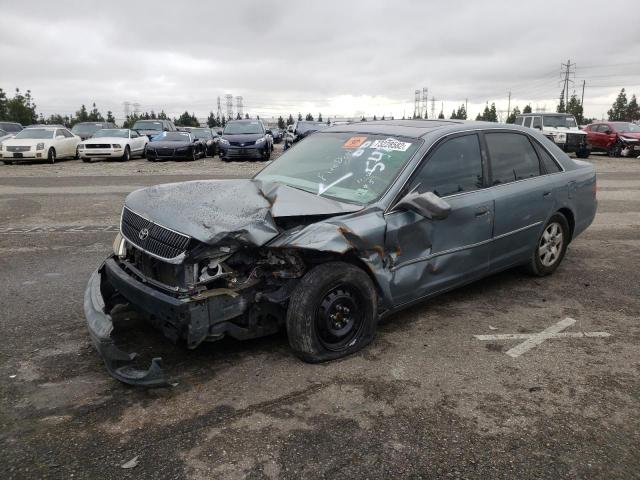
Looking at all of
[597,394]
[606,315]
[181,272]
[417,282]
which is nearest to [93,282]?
[181,272]

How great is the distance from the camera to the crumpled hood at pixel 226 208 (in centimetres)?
318

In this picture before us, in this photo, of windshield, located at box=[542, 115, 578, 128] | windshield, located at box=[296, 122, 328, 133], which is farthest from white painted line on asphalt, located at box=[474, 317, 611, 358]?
windshield, located at box=[296, 122, 328, 133]

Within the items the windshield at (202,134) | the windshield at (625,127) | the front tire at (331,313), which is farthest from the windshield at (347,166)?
the windshield at (625,127)

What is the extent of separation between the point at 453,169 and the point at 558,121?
2181 cm

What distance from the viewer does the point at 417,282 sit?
390 centimetres

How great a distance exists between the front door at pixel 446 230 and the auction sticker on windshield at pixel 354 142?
62 centimetres

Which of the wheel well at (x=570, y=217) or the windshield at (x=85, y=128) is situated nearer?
the wheel well at (x=570, y=217)

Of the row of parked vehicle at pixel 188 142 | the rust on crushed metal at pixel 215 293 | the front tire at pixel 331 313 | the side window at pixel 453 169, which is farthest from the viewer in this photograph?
the row of parked vehicle at pixel 188 142

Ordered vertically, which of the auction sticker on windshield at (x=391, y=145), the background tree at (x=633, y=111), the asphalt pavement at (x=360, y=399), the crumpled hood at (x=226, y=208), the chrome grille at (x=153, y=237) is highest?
the background tree at (x=633, y=111)

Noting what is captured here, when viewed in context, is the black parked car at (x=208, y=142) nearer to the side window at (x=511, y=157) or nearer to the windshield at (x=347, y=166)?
the windshield at (x=347, y=166)

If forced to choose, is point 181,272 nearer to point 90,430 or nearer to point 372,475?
point 90,430

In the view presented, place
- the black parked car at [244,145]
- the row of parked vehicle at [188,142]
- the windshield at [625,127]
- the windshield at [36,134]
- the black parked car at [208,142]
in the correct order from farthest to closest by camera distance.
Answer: the windshield at [625,127] < the black parked car at [208,142] < the black parked car at [244,145] < the windshield at [36,134] < the row of parked vehicle at [188,142]

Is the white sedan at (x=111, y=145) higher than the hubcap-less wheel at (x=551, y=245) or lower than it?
higher

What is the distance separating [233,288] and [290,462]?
3.71ft
